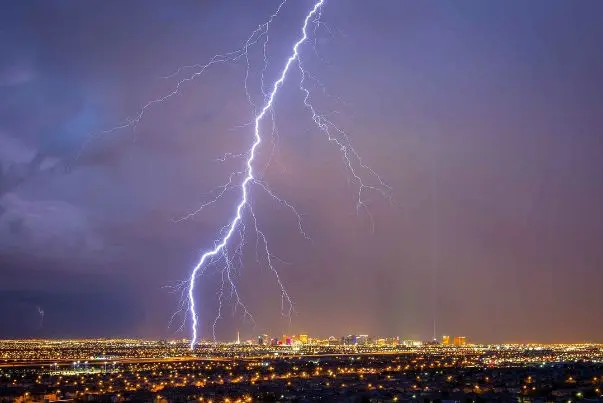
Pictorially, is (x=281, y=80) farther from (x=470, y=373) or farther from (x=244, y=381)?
(x=470, y=373)

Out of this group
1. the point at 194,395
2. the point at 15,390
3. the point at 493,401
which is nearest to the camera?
the point at 493,401

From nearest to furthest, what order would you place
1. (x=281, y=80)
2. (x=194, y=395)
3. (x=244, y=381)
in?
1. (x=281, y=80)
2. (x=194, y=395)
3. (x=244, y=381)

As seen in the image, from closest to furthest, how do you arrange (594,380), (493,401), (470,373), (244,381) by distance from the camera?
1. (493,401)
2. (594,380)
3. (244,381)
4. (470,373)

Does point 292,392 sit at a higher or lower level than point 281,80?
lower

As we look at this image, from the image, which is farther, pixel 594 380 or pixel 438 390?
pixel 594 380

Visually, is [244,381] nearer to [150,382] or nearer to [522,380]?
[150,382]

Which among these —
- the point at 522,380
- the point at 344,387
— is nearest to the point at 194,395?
the point at 344,387

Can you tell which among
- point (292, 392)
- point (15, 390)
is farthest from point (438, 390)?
point (15, 390)

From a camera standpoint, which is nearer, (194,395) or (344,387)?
(194,395)

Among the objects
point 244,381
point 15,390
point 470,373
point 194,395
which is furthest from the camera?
point 470,373
